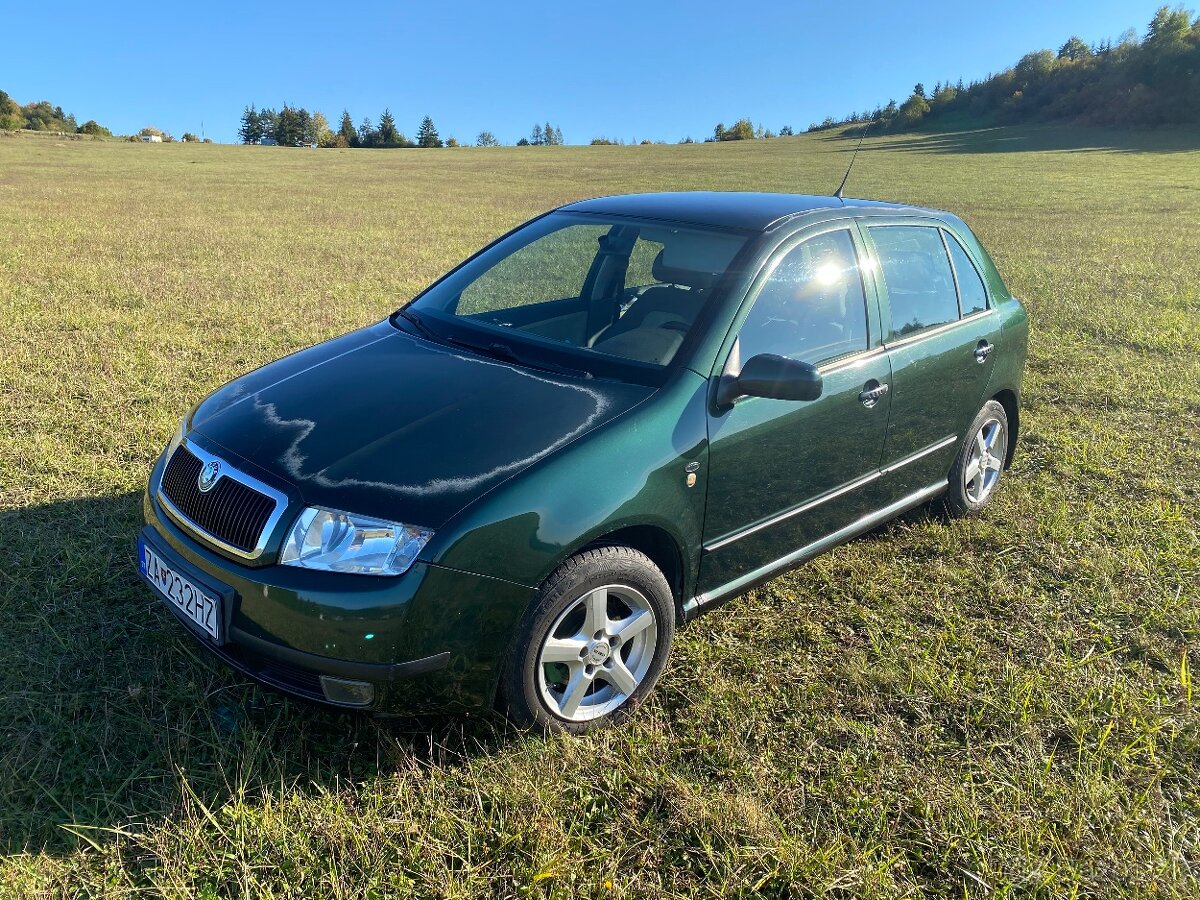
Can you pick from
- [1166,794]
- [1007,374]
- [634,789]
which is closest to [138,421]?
[634,789]

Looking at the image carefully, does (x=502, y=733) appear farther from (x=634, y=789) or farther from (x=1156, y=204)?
(x=1156, y=204)

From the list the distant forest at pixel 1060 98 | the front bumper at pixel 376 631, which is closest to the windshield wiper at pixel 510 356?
the front bumper at pixel 376 631

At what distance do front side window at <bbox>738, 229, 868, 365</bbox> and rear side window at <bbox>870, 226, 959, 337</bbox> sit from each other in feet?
0.77

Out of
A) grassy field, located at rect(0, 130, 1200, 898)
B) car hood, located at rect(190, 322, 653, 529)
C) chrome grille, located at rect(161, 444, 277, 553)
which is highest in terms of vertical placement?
car hood, located at rect(190, 322, 653, 529)

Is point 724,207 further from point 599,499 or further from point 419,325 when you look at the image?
point 599,499

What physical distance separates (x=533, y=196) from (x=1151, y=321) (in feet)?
68.3

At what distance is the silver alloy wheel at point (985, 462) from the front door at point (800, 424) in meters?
1.06

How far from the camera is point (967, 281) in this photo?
4.07 meters

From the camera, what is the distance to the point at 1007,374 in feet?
13.9

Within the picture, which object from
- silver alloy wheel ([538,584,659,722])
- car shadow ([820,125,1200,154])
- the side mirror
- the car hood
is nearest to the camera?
the car hood

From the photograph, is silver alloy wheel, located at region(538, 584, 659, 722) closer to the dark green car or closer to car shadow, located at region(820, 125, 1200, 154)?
the dark green car

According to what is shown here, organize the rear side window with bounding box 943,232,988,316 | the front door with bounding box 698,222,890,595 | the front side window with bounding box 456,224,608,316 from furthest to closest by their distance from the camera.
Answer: the rear side window with bounding box 943,232,988,316
the front side window with bounding box 456,224,608,316
the front door with bounding box 698,222,890,595

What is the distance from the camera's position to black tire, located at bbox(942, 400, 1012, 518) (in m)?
4.11

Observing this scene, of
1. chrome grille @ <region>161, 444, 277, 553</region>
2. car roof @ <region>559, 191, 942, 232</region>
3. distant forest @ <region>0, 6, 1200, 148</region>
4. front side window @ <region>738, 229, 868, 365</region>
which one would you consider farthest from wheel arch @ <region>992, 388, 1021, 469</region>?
distant forest @ <region>0, 6, 1200, 148</region>
